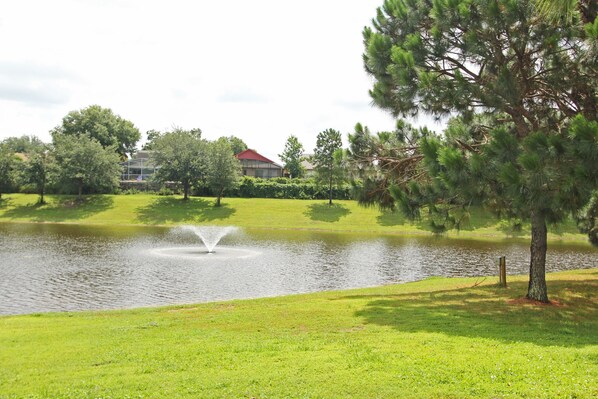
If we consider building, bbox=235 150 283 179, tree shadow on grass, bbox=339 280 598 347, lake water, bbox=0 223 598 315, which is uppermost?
building, bbox=235 150 283 179

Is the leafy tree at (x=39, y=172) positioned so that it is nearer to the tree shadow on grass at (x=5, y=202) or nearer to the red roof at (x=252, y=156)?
the tree shadow on grass at (x=5, y=202)

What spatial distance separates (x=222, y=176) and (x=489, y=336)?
188 feet

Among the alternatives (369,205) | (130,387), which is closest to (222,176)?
(369,205)

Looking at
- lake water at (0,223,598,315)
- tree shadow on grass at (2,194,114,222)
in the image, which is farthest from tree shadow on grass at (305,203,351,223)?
tree shadow on grass at (2,194,114,222)

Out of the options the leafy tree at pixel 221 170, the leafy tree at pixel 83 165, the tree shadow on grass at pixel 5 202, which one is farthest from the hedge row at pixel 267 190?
the tree shadow on grass at pixel 5 202

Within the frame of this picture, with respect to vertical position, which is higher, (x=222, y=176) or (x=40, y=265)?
(x=222, y=176)

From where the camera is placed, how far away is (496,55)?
14.8m

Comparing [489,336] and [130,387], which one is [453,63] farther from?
[130,387]

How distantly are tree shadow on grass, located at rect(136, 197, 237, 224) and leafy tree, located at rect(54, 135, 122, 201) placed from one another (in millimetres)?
7750

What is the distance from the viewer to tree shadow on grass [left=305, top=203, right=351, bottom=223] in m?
60.7

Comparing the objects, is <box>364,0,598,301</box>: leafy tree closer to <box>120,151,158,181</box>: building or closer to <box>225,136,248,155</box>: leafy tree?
<box>120,151,158,181</box>: building

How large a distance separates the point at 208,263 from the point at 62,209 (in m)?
40.6

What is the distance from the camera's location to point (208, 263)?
1216 inches

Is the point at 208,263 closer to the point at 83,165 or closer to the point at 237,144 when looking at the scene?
the point at 83,165
